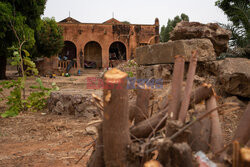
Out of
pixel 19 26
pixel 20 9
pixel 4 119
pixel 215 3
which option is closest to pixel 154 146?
pixel 4 119

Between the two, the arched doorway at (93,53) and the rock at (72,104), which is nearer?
the rock at (72,104)

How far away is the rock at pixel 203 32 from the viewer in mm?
4031

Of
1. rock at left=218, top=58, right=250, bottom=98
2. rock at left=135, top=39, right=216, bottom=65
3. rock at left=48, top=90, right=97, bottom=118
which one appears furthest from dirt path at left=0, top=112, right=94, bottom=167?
rock at left=218, top=58, right=250, bottom=98

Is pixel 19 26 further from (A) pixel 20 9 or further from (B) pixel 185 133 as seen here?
(B) pixel 185 133

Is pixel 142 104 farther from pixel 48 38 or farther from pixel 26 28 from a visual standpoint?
pixel 48 38

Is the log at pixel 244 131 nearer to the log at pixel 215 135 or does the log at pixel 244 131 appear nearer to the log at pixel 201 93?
the log at pixel 215 135

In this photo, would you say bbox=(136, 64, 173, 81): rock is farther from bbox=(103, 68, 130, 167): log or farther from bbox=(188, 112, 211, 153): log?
bbox=(103, 68, 130, 167): log

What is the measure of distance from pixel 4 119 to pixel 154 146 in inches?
142

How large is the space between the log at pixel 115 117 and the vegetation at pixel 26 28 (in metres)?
5.42

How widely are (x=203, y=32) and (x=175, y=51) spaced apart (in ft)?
3.22

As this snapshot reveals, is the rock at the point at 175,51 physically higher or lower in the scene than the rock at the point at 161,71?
higher

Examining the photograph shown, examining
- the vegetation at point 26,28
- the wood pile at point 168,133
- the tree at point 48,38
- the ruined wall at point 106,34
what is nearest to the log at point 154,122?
the wood pile at point 168,133

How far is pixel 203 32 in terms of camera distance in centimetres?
401

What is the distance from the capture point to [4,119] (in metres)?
3.75
